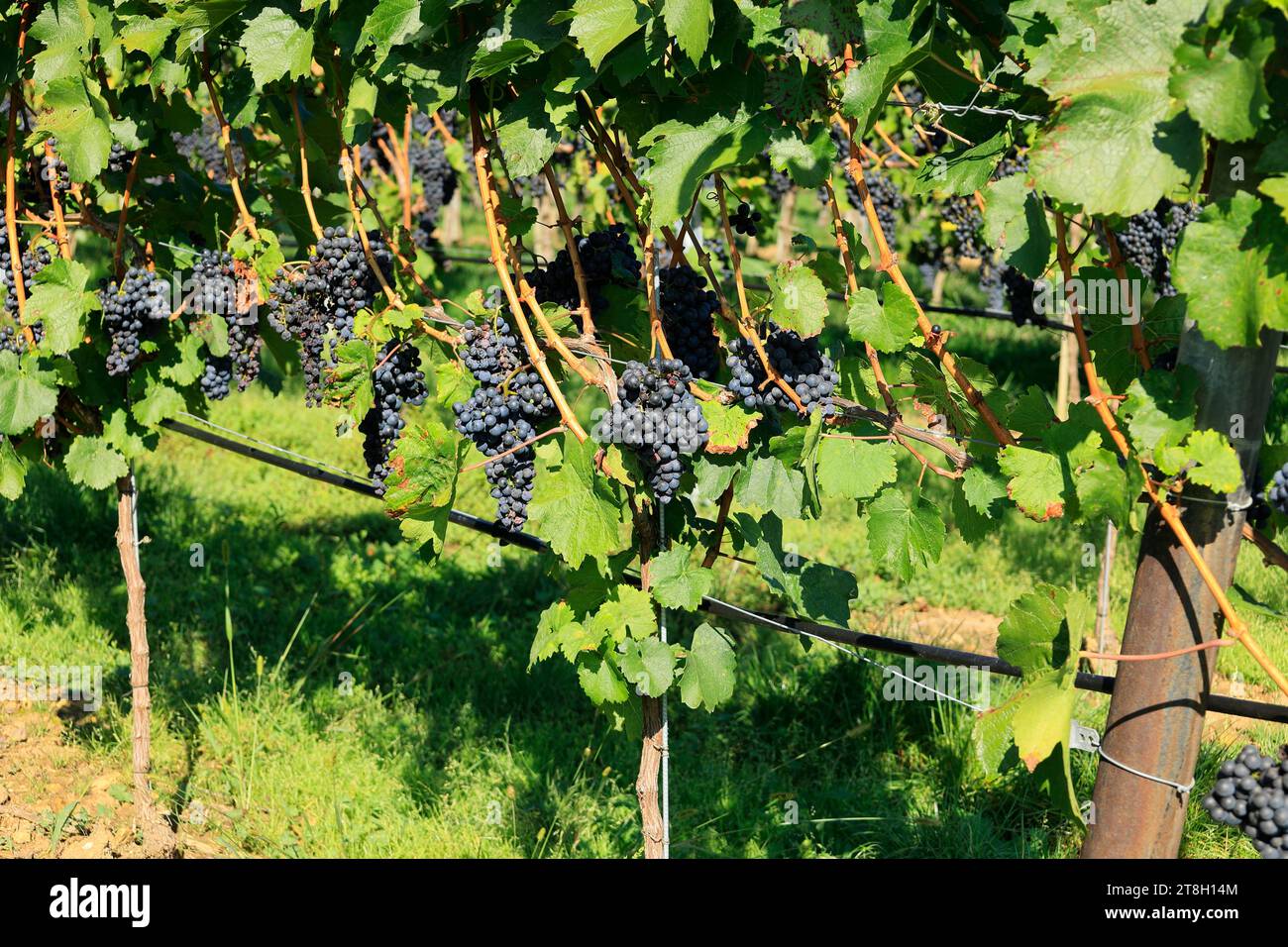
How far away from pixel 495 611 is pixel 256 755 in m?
1.38

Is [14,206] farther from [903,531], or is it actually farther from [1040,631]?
[1040,631]

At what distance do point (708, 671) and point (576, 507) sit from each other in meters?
0.42

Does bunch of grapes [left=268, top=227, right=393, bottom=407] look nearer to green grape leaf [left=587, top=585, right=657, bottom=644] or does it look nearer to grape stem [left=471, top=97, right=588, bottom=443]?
grape stem [left=471, top=97, right=588, bottom=443]

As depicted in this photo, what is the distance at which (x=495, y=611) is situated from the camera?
16.2ft

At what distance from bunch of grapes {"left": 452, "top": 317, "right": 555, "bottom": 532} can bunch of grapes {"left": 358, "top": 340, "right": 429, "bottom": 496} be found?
393 mm

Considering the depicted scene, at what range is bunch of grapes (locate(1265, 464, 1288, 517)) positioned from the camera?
180 centimetres

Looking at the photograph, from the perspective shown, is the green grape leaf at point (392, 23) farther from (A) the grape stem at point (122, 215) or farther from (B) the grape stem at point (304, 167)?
(A) the grape stem at point (122, 215)

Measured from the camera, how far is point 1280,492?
5.93 ft

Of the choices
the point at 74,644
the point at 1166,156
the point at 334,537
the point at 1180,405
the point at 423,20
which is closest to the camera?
the point at 1166,156

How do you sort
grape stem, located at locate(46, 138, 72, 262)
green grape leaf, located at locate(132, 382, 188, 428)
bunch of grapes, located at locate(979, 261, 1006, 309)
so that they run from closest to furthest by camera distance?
grape stem, located at locate(46, 138, 72, 262), green grape leaf, located at locate(132, 382, 188, 428), bunch of grapes, located at locate(979, 261, 1006, 309)

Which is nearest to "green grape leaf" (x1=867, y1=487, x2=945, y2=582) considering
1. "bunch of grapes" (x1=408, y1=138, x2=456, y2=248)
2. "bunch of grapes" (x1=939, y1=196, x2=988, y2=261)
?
"bunch of grapes" (x1=939, y1=196, x2=988, y2=261)

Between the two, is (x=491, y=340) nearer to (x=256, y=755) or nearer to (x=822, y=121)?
(x=822, y=121)

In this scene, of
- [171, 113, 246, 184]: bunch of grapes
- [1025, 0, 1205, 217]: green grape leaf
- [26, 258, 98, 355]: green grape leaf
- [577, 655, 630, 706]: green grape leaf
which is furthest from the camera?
[171, 113, 246, 184]: bunch of grapes
